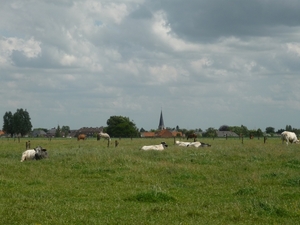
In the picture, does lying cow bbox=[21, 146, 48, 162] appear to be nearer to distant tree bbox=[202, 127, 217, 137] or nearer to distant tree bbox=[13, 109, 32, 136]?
distant tree bbox=[202, 127, 217, 137]

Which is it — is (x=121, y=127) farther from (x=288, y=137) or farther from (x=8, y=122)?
(x=288, y=137)

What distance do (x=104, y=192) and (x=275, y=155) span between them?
13835 mm

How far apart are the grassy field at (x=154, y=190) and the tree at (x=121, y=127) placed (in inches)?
3719

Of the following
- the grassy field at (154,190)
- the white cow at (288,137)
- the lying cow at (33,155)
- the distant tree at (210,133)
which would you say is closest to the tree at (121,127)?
the distant tree at (210,133)

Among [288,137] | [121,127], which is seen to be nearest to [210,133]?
[121,127]

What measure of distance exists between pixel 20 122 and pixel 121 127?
32.8m

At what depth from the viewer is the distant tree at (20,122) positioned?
13425 cm

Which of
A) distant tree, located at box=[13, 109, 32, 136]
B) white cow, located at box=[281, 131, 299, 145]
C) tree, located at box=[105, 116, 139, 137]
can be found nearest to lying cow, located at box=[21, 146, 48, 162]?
white cow, located at box=[281, 131, 299, 145]

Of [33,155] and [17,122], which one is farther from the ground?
[17,122]

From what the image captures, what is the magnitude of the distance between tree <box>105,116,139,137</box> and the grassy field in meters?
94.5

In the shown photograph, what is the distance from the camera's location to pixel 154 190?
13312 mm

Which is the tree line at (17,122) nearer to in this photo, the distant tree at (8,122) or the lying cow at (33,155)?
the distant tree at (8,122)

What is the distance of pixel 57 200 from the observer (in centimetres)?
1271

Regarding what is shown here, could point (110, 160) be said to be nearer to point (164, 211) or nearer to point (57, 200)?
point (57, 200)
